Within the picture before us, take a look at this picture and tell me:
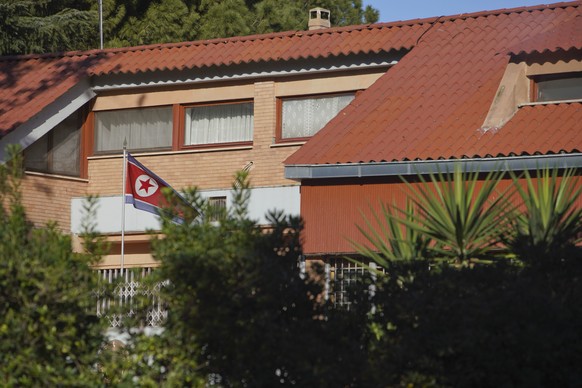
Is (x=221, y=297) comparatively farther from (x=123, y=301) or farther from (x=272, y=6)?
(x=272, y=6)

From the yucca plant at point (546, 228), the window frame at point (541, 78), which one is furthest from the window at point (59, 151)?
the yucca plant at point (546, 228)

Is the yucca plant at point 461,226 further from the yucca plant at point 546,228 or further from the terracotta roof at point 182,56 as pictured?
the terracotta roof at point 182,56

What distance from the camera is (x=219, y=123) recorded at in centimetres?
2423

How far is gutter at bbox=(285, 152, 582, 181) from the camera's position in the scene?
17625 millimetres

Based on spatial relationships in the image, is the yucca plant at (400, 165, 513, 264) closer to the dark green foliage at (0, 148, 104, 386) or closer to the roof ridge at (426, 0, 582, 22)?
the dark green foliage at (0, 148, 104, 386)

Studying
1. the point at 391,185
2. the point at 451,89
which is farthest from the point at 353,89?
the point at 391,185

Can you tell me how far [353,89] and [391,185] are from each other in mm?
3613

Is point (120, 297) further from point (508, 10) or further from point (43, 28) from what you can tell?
point (43, 28)

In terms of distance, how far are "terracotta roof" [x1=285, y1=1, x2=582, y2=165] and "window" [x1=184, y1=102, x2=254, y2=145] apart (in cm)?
301

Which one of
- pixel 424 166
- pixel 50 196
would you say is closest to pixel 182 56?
pixel 50 196

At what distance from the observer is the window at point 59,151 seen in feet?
79.8

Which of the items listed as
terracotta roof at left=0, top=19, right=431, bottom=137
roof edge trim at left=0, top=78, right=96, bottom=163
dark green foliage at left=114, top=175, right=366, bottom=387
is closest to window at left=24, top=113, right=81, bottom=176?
roof edge trim at left=0, top=78, right=96, bottom=163

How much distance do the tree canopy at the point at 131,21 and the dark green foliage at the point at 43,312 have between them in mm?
24235

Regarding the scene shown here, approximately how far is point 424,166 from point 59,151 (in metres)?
8.70
